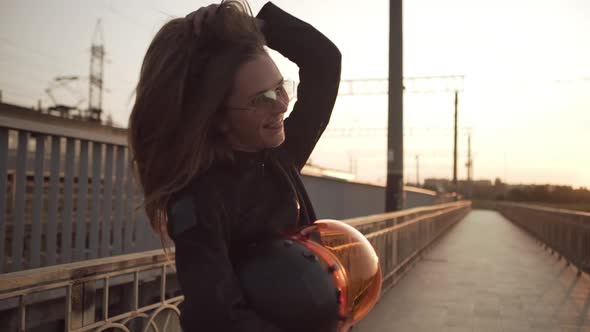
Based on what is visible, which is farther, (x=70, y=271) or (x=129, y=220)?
(x=129, y=220)

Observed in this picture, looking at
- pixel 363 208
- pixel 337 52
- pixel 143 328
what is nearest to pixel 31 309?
pixel 143 328

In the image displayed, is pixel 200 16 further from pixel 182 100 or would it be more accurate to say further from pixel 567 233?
pixel 567 233

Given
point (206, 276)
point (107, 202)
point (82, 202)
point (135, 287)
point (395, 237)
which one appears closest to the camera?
point (206, 276)

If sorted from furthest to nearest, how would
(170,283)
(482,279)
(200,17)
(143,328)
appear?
(482,279)
(170,283)
(143,328)
(200,17)

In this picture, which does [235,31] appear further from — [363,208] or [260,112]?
[363,208]

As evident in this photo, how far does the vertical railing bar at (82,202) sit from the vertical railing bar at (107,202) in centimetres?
31

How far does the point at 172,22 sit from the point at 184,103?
0.23 metres

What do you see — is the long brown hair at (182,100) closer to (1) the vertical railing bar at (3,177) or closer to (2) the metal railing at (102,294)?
(2) the metal railing at (102,294)

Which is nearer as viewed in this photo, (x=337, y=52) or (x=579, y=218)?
(x=337, y=52)

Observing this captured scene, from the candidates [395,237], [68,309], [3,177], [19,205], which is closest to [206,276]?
[68,309]

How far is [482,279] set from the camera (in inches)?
354

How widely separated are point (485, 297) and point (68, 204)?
17.5 ft

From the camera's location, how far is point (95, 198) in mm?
5598

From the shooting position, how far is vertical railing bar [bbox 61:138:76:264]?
17.3ft
